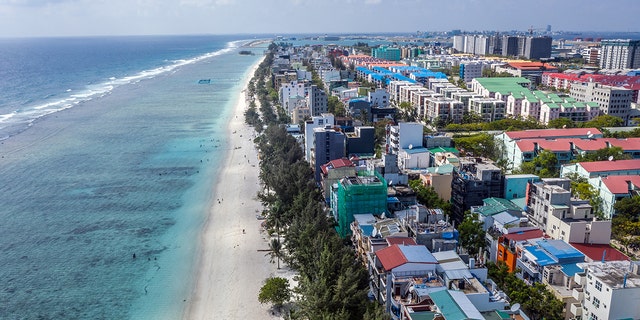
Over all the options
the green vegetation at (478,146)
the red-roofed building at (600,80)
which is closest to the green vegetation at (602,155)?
the green vegetation at (478,146)

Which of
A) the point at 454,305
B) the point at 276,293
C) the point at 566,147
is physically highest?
the point at 454,305

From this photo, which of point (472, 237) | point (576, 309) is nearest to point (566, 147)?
point (472, 237)

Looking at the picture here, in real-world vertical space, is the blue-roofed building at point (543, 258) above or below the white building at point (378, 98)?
below

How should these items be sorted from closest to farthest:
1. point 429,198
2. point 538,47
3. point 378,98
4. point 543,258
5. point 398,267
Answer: point 398,267
point 543,258
point 429,198
point 378,98
point 538,47

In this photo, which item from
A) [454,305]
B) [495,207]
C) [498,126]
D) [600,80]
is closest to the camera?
[454,305]

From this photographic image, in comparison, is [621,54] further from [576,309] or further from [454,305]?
[454,305]

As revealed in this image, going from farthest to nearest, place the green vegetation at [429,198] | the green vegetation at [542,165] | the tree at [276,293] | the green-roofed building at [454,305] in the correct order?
the green vegetation at [542,165] < the green vegetation at [429,198] < the tree at [276,293] < the green-roofed building at [454,305]

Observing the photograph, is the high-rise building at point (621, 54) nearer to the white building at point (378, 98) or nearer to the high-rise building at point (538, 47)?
the high-rise building at point (538, 47)

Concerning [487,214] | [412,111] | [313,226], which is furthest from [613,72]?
[313,226]
